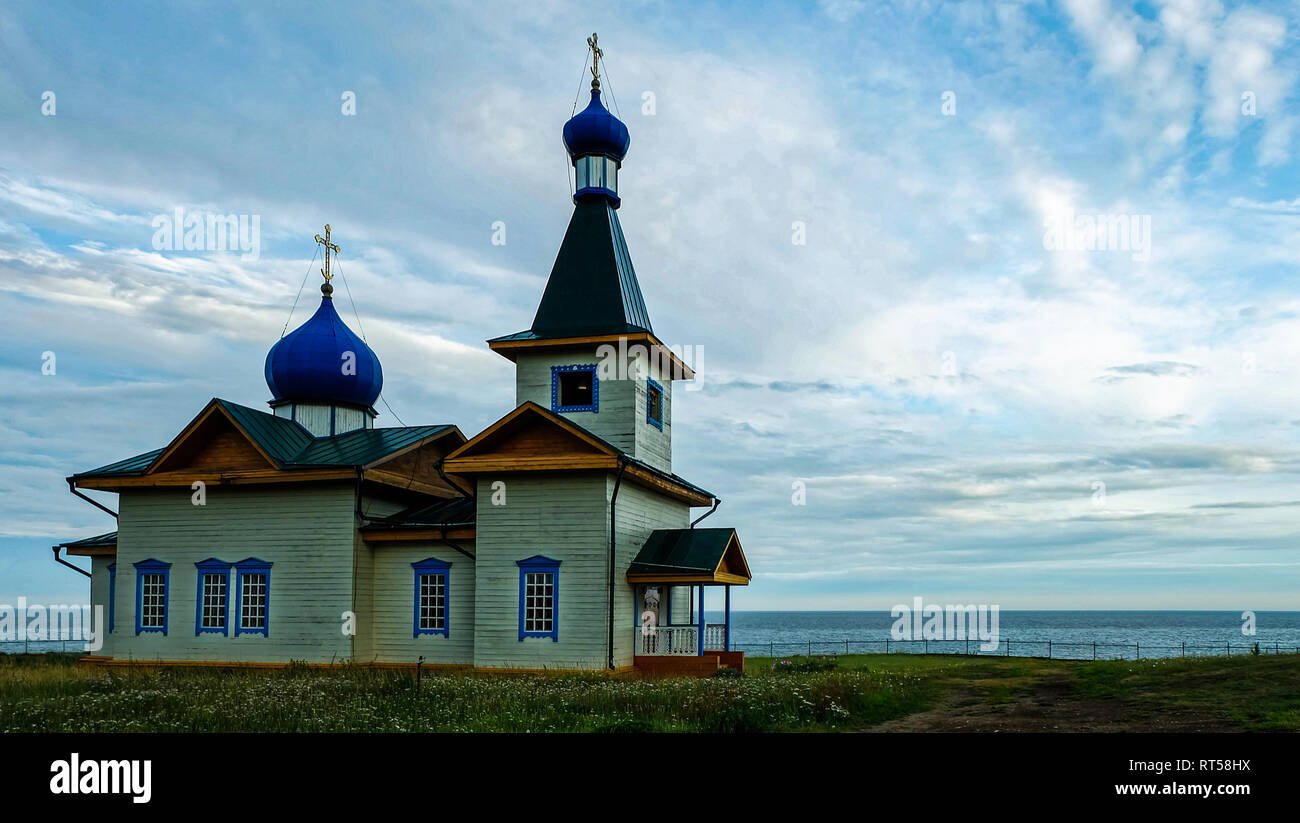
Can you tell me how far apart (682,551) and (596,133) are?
1064cm

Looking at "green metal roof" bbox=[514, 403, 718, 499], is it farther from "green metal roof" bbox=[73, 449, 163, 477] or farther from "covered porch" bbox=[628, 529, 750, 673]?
"green metal roof" bbox=[73, 449, 163, 477]

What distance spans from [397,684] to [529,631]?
174 inches

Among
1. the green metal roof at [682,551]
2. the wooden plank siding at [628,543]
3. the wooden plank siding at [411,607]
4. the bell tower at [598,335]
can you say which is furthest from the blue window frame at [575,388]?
the wooden plank siding at [411,607]

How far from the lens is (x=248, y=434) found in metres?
24.8

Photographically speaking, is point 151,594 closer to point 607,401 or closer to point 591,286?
point 607,401

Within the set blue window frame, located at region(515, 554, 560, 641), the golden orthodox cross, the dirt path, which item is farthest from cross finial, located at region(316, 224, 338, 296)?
the dirt path

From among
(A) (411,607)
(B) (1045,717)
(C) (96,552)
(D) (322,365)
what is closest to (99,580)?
(C) (96,552)

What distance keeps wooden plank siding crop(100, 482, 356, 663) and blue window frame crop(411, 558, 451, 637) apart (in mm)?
1504

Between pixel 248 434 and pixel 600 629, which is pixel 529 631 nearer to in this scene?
pixel 600 629

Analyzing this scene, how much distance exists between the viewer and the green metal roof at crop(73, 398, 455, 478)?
2483cm

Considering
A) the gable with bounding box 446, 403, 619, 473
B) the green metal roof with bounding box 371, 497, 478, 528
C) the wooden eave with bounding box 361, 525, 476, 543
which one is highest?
the gable with bounding box 446, 403, 619, 473

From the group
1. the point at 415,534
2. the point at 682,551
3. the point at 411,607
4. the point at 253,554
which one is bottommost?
the point at 411,607

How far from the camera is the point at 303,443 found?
88.1ft

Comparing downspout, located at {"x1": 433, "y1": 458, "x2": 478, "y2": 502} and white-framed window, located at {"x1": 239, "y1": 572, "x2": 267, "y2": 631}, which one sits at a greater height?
downspout, located at {"x1": 433, "y1": 458, "x2": 478, "y2": 502}
